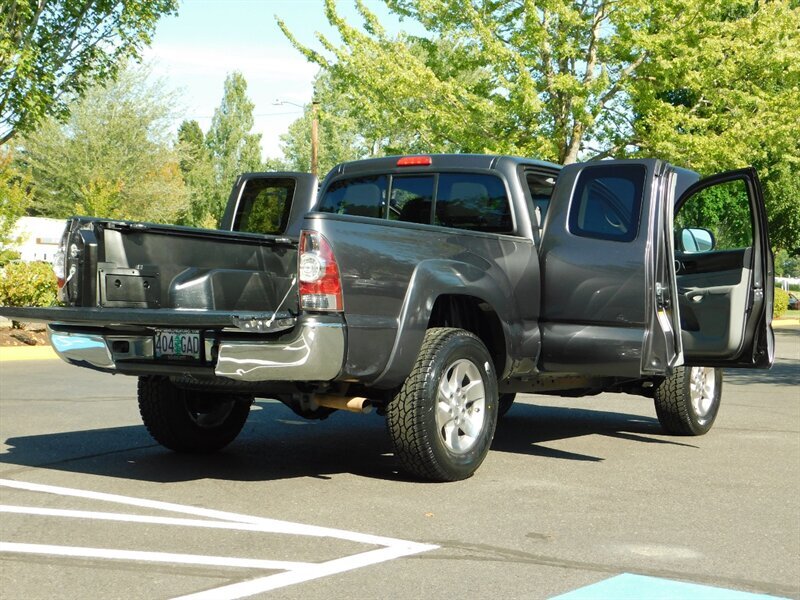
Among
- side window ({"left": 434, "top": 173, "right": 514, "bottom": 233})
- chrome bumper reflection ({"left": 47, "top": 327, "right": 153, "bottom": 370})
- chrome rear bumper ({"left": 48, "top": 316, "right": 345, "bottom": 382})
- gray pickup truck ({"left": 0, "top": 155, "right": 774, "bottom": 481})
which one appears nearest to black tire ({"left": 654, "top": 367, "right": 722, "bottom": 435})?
gray pickup truck ({"left": 0, "top": 155, "right": 774, "bottom": 481})

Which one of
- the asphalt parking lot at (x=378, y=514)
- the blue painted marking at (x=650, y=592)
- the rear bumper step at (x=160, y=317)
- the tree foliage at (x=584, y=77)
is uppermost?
the tree foliage at (x=584, y=77)

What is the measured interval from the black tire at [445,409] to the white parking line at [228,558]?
1.19m

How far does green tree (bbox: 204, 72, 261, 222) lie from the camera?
65.1 meters

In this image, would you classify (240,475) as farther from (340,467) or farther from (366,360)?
(366,360)

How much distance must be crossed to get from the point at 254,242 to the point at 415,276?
128cm

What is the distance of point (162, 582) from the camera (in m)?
4.50

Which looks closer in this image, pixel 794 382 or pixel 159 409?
pixel 159 409

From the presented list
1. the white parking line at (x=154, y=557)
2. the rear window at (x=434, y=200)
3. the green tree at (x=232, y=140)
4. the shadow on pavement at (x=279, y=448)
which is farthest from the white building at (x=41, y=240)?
the white parking line at (x=154, y=557)

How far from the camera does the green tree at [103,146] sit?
52062 mm

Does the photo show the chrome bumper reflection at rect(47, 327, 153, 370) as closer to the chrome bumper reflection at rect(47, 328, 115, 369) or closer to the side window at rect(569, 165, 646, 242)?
the chrome bumper reflection at rect(47, 328, 115, 369)

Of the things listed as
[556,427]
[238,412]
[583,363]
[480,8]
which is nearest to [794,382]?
[556,427]

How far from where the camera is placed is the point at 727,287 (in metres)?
8.37

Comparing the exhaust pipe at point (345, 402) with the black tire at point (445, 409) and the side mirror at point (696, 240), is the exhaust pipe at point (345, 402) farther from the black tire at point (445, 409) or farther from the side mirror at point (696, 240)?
the side mirror at point (696, 240)

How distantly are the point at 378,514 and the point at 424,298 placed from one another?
138cm
